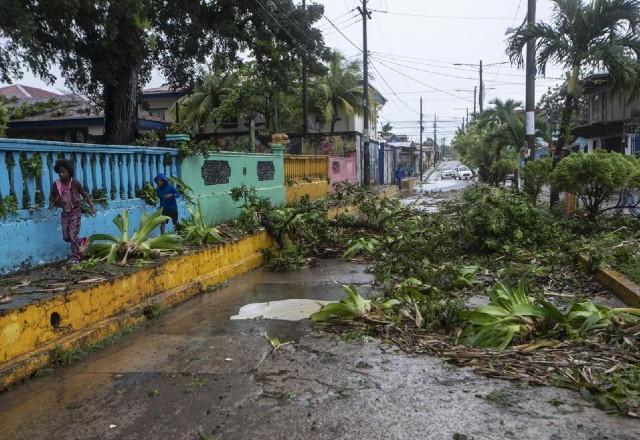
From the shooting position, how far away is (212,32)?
580 inches

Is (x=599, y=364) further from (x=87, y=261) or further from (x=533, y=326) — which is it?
(x=87, y=261)

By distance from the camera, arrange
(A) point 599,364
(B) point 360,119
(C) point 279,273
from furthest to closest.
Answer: (B) point 360,119 → (C) point 279,273 → (A) point 599,364

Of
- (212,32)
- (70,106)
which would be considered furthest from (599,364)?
(70,106)

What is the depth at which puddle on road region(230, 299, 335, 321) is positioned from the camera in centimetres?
586

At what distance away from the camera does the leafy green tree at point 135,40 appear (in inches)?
389

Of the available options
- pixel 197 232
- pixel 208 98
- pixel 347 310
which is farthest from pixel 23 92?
pixel 347 310

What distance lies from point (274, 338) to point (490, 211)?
5.25 metres

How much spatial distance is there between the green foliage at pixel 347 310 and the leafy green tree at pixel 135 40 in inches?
271

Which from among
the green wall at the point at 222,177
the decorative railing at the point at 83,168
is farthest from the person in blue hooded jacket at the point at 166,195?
the green wall at the point at 222,177

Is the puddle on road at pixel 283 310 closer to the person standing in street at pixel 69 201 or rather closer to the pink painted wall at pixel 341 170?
the person standing in street at pixel 69 201

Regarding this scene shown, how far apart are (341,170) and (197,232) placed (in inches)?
662

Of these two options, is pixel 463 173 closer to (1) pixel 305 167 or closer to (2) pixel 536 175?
(1) pixel 305 167

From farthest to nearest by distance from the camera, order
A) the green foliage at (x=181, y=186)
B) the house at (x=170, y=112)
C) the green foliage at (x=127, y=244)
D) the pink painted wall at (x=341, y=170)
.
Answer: the house at (x=170, y=112), the pink painted wall at (x=341, y=170), the green foliage at (x=181, y=186), the green foliage at (x=127, y=244)

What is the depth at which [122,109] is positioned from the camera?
12.3 meters
